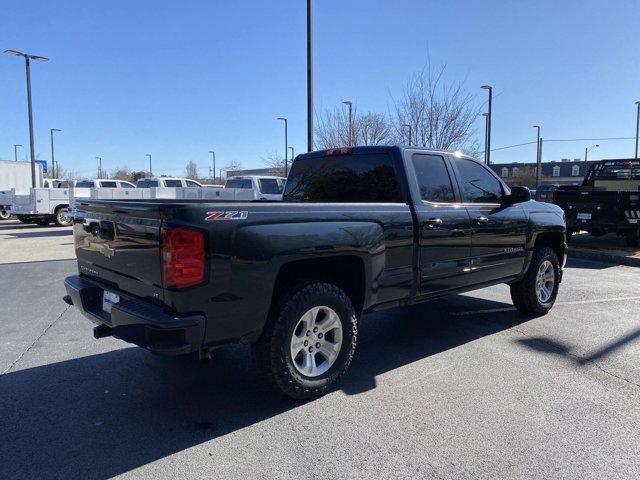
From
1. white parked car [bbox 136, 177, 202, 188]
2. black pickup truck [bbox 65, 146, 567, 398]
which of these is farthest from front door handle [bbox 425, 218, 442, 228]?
white parked car [bbox 136, 177, 202, 188]

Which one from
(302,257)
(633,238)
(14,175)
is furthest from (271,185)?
(14,175)

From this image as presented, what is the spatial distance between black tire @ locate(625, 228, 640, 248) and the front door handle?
31.0 ft

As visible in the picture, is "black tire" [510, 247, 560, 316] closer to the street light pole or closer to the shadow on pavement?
the shadow on pavement

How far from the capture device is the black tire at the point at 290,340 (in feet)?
11.5

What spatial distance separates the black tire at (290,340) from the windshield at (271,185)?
49.4ft

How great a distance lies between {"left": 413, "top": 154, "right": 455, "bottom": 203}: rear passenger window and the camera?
4.68 m

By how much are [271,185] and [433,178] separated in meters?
14.3

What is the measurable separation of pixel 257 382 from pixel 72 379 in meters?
1.55

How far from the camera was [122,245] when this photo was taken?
11.6 ft

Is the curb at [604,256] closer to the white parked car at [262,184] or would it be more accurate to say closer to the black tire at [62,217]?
the white parked car at [262,184]

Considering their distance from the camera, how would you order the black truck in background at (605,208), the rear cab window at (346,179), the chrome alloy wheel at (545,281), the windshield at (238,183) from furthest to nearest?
1. the windshield at (238,183)
2. the black truck in background at (605,208)
3. the chrome alloy wheel at (545,281)
4. the rear cab window at (346,179)

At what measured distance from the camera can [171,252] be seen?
10.0 ft

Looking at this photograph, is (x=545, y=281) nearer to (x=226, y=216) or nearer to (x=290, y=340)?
(x=290, y=340)

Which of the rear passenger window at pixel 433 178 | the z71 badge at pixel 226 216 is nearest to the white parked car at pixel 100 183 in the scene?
the rear passenger window at pixel 433 178
